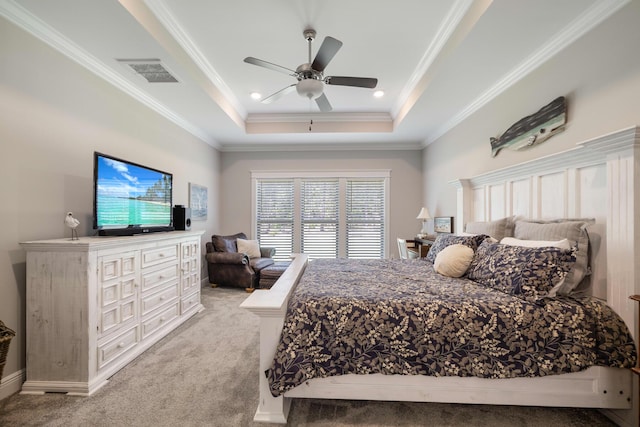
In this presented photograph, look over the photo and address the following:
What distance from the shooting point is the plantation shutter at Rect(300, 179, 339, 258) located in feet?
18.9

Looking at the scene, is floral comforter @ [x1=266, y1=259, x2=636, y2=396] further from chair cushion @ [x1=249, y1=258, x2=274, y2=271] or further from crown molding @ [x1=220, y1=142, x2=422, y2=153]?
crown molding @ [x1=220, y1=142, x2=422, y2=153]

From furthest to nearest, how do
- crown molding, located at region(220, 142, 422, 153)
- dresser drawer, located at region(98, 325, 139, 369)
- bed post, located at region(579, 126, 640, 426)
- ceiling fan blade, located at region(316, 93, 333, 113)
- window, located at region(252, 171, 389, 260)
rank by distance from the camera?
window, located at region(252, 171, 389, 260) → crown molding, located at region(220, 142, 422, 153) → ceiling fan blade, located at region(316, 93, 333, 113) → dresser drawer, located at region(98, 325, 139, 369) → bed post, located at region(579, 126, 640, 426)

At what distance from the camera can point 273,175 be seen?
18.9 feet

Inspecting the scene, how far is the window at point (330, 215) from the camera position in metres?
5.74

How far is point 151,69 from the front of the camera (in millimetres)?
2703

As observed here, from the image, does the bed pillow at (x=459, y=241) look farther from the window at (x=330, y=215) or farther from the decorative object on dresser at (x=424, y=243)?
the window at (x=330, y=215)

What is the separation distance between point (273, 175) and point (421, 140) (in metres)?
3.01

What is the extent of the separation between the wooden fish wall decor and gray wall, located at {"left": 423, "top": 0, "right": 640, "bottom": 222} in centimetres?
5

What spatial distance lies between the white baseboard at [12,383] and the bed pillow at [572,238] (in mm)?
3604

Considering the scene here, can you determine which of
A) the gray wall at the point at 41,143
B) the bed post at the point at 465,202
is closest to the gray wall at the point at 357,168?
the bed post at the point at 465,202

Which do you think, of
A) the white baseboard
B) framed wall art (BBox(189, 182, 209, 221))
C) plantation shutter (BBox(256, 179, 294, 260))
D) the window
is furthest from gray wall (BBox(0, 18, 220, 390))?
the window

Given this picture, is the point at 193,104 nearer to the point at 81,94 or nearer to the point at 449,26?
the point at 81,94

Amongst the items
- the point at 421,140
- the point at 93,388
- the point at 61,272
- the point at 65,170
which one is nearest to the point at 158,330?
the point at 93,388

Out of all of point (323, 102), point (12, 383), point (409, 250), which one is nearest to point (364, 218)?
point (409, 250)
